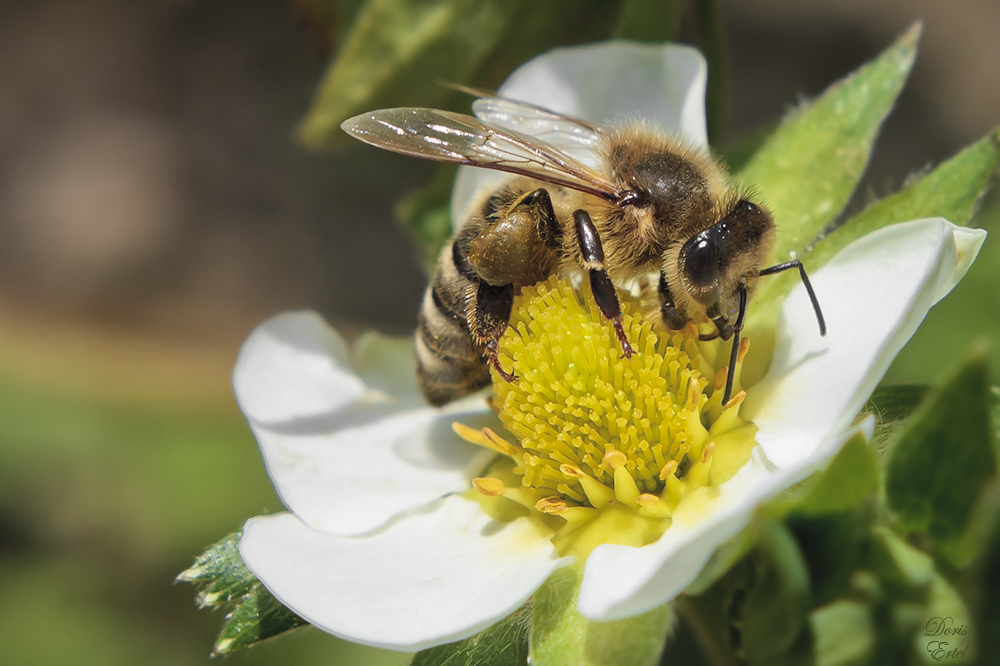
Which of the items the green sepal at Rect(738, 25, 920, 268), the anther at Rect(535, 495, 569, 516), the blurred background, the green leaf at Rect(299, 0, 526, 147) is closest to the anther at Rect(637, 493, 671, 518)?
the anther at Rect(535, 495, 569, 516)

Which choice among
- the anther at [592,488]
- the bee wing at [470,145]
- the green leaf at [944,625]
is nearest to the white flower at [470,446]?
the anther at [592,488]

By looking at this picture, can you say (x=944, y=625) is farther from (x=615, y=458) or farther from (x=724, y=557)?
(x=615, y=458)

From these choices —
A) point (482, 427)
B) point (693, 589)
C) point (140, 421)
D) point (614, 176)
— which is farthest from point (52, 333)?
point (693, 589)

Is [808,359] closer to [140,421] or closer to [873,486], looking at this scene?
[873,486]

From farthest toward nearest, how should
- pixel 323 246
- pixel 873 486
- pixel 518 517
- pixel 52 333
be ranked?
pixel 323 246
pixel 52 333
pixel 518 517
pixel 873 486

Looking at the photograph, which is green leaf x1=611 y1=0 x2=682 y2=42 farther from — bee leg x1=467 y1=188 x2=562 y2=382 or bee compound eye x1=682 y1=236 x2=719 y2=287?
bee compound eye x1=682 y1=236 x2=719 y2=287

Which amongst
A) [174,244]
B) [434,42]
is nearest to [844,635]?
[434,42]
